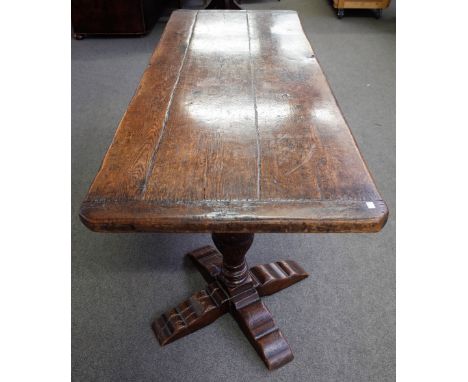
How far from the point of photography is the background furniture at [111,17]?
3.00 m

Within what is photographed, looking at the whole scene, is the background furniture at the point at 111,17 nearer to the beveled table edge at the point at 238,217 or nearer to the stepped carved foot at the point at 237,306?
the stepped carved foot at the point at 237,306

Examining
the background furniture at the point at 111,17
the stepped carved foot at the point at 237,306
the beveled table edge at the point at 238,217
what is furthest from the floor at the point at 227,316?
the background furniture at the point at 111,17

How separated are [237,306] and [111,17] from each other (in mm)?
Result: 2811

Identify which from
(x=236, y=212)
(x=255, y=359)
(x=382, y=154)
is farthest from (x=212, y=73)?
(x=382, y=154)

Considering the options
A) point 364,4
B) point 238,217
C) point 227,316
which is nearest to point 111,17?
point 364,4

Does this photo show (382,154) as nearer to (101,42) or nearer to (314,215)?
(314,215)

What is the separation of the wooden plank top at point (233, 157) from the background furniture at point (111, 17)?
2175mm

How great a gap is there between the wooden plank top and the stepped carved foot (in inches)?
13.9

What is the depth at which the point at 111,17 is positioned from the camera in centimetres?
309

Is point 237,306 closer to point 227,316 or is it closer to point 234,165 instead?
point 227,316

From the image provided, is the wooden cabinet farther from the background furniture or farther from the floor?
the floor

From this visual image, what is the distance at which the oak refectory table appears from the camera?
679 mm

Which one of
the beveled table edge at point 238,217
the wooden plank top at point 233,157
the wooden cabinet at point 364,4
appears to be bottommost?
the beveled table edge at point 238,217

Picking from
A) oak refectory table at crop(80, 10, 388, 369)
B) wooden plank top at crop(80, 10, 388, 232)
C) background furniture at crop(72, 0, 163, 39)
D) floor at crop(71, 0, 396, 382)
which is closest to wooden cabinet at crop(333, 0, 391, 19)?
background furniture at crop(72, 0, 163, 39)
